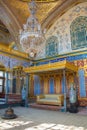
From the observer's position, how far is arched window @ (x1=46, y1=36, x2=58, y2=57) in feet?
34.4

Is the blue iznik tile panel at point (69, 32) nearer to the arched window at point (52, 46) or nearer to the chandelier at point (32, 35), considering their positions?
the arched window at point (52, 46)

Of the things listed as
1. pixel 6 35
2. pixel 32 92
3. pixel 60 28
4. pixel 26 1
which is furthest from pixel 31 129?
pixel 6 35

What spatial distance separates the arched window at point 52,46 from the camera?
1050 cm

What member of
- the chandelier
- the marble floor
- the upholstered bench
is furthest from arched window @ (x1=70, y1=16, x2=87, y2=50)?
the marble floor

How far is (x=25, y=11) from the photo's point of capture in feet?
36.5

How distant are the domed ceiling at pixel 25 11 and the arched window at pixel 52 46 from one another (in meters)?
1.09

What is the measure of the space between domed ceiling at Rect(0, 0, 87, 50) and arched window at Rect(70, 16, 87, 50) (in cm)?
131

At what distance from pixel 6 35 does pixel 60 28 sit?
547 centimetres

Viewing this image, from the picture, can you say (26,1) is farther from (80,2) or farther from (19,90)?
(19,90)

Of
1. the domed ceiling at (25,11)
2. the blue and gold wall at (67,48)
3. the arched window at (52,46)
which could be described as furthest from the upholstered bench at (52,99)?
the domed ceiling at (25,11)

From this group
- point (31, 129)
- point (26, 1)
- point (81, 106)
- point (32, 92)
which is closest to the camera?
point (31, 129)

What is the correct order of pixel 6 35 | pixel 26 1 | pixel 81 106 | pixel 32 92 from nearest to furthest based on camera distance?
1. pixel 81 106
2. pixel 26 1
3. pixel 32 92
4. pixel 6 35

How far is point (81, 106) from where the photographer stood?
27.9 feet

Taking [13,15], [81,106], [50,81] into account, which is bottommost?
[81,106]
